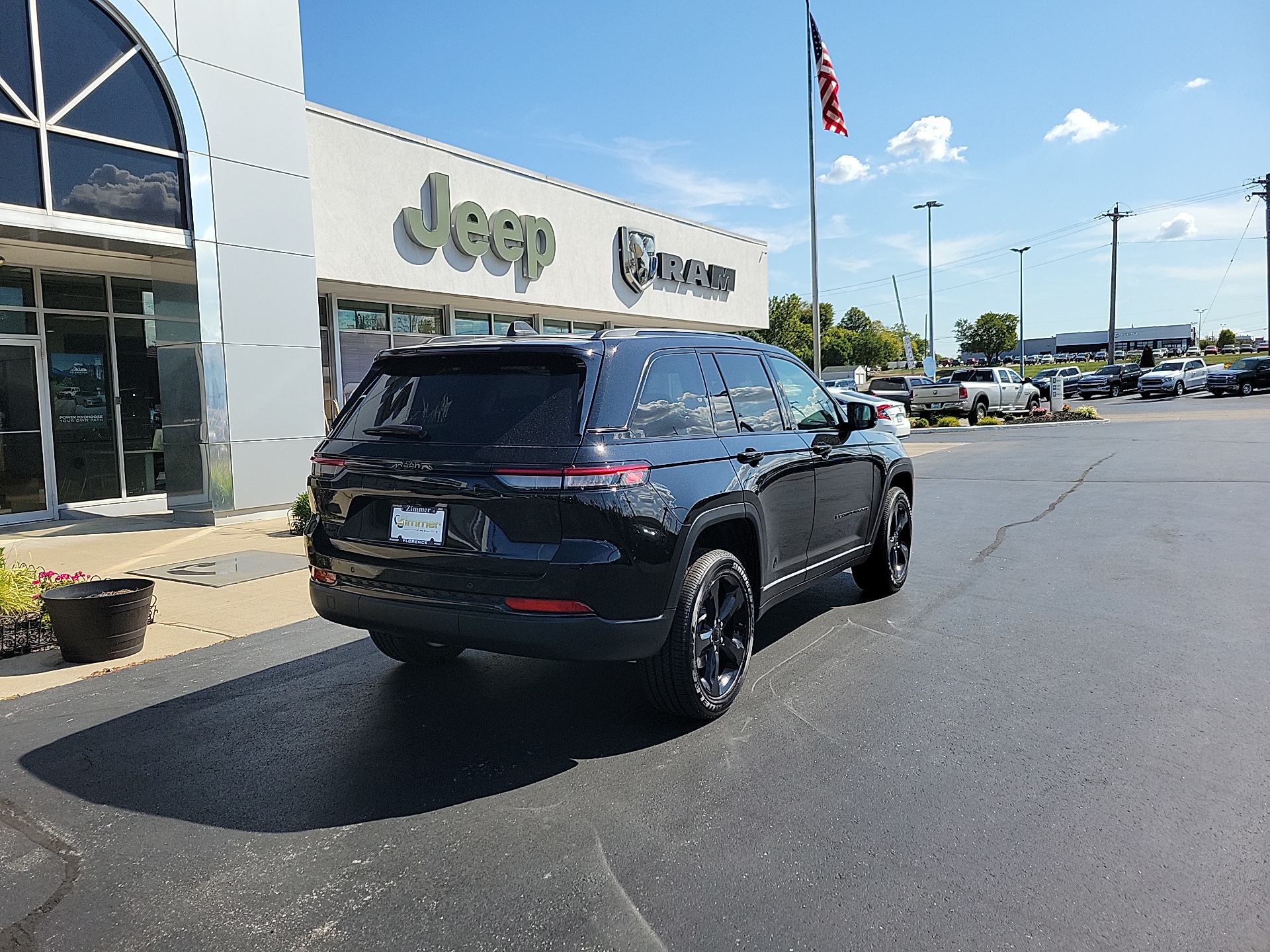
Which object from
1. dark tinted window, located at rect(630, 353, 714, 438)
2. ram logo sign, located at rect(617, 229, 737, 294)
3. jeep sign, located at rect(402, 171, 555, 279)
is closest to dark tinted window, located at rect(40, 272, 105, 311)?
jeep sign, located at rect(402, 171, 555, 279)

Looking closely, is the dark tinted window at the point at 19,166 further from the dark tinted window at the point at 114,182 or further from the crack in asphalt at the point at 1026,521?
the crack in asphalt at the point at 1026,521

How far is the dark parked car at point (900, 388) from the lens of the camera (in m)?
35.4

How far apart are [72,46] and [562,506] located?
9767 mm

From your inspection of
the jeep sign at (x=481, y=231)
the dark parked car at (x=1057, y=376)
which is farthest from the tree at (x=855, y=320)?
the jeep sign at (x=481, y=231)

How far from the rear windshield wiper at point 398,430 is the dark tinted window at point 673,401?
971 mm

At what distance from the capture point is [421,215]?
50.1ft

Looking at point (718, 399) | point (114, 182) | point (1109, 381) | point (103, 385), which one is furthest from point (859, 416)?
point (1109, 381)

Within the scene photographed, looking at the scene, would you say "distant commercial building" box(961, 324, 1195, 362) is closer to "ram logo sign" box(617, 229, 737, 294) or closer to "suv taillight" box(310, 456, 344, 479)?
"ram logo sign" box(617, 229, 737, 294)

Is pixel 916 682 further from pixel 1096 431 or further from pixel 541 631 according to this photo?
pixel 1096 431

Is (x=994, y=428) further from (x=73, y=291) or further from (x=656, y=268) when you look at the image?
(x=73, y=291)

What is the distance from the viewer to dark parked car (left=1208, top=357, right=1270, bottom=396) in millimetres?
40844

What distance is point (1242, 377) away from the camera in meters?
40.9

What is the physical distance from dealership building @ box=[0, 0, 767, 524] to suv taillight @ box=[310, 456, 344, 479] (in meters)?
6.50

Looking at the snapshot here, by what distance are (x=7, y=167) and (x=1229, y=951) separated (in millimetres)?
11522
